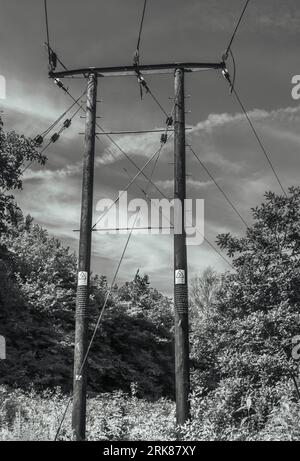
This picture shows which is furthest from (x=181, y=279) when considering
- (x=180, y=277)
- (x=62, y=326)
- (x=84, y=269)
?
(x=62, y=326)

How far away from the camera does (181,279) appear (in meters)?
11.5

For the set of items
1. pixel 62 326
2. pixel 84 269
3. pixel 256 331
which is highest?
pixel 84 269

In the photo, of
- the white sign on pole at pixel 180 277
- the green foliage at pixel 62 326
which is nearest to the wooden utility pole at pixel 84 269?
the white sign on pole at pixel 180 277

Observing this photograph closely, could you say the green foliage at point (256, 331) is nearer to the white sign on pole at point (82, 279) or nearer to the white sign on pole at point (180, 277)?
the white sign on pole at point (180, 277)

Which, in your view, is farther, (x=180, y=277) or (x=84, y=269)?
(x=84, y=269)

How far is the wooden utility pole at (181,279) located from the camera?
35.8ft

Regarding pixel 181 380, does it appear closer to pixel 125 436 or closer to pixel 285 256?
pixel 125 436

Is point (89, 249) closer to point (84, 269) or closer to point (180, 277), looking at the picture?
point (84, 269)

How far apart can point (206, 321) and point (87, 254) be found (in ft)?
64.6

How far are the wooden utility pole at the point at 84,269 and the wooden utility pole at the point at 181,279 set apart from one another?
2.09 meters

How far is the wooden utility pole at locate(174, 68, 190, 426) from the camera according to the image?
10906 millimetres

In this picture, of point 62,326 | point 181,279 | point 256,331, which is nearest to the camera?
point 181,279

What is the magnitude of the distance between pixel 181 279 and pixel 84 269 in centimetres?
Answer: 230
